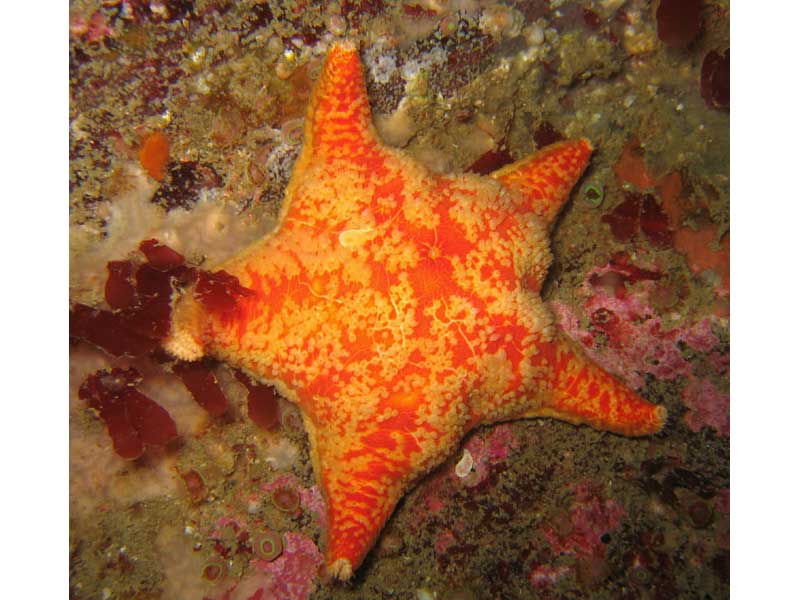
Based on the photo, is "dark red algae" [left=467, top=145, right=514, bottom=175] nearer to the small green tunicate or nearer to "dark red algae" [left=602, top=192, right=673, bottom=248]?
the small green tunicate

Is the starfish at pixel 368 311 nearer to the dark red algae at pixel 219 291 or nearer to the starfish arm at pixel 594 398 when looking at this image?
the dark red algae at pixel 219 291

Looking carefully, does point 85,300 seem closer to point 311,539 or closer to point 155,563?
point 155,563

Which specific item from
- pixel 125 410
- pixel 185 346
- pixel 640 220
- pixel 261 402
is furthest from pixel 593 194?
pixel 125 410

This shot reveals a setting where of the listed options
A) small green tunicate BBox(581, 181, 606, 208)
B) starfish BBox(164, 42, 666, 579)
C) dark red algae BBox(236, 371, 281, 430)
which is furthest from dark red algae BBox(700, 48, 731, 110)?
dark red algae BBox(236, 371, 281, 430)

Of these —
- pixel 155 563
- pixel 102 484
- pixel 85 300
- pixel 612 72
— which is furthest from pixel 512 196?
pixel 155 563

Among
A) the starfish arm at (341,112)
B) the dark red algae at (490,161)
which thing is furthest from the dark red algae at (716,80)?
the starfish arm at (341,112)

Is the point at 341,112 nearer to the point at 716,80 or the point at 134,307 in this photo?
the point at 134,307
